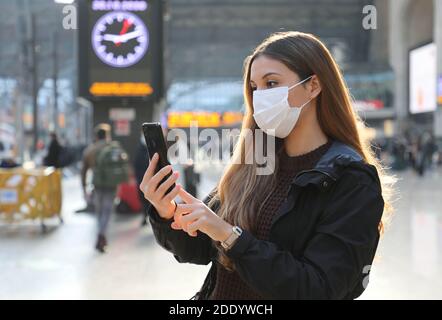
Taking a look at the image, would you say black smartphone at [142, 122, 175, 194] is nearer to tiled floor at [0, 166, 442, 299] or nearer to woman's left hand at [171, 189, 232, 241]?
woman's left hand at [171, 189, 232, 241]

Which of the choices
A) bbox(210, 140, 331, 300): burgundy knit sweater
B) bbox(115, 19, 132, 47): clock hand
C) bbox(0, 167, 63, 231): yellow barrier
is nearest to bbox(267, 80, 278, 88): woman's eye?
bbox(210, 140, 331, 300): burgundy knit sweater

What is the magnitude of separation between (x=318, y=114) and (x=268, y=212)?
0.36m

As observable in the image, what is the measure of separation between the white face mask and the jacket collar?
0.61 ft

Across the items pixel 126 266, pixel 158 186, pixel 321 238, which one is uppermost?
pixel 158 186

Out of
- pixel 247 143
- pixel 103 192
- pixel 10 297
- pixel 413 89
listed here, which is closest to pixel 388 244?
pixel 103 192

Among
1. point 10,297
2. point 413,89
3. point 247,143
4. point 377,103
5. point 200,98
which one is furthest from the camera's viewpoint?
point 200,98

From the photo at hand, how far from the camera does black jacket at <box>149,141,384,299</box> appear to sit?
1549mm

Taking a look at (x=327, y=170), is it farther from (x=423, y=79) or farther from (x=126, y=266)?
(x=423, y=79)

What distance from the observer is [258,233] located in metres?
1.80

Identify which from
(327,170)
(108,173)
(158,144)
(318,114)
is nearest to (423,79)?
(108,173)

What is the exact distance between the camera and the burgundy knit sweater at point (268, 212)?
1.79 metres

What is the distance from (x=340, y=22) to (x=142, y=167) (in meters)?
44.5

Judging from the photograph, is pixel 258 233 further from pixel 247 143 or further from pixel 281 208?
pixel 247 143

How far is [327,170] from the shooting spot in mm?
1647
